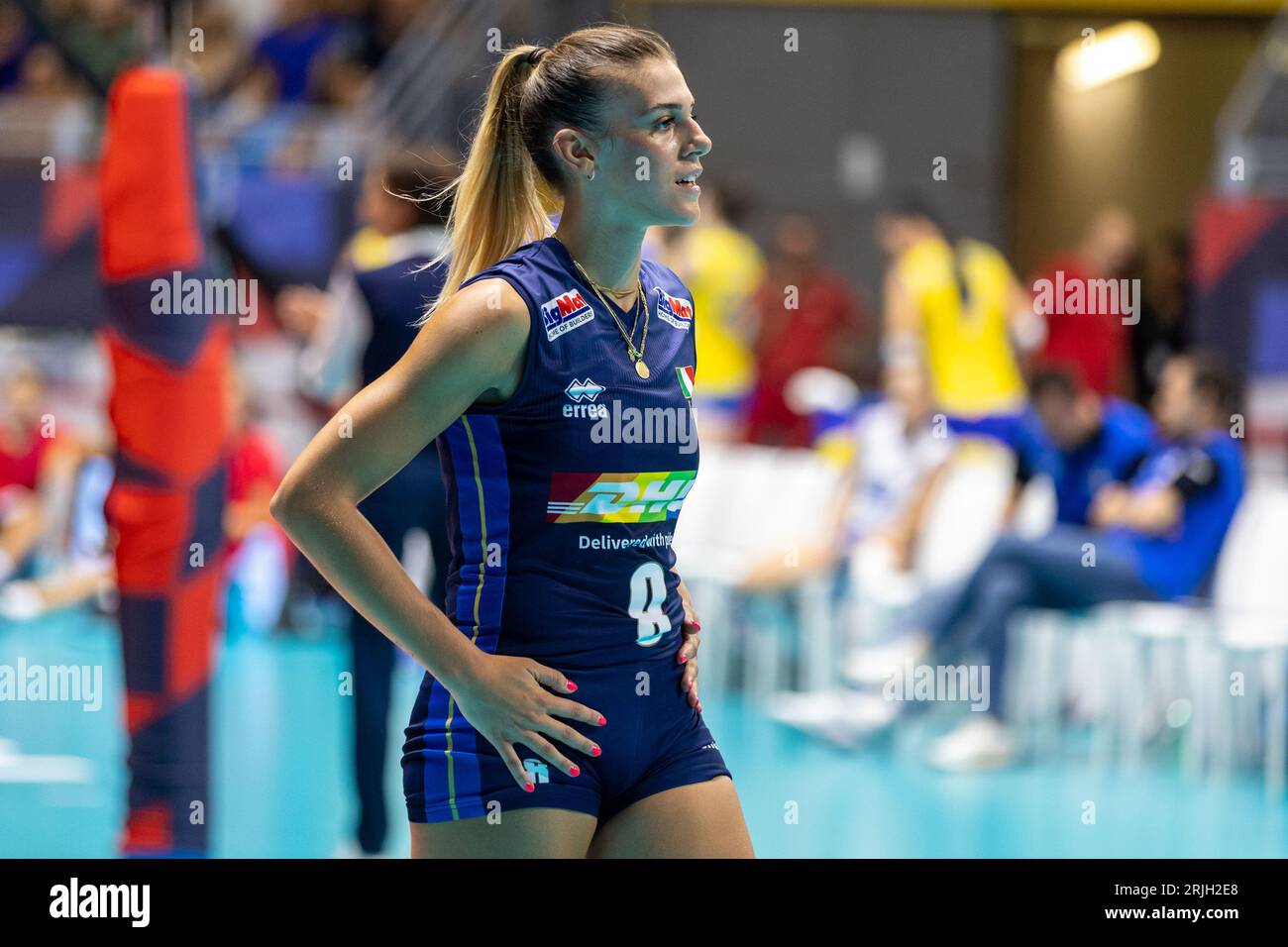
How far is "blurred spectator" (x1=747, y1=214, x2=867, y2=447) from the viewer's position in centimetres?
980

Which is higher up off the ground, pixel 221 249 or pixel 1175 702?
pixel 221 249

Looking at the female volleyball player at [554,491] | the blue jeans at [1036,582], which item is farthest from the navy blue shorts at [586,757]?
the blue jeans at [1036,582]

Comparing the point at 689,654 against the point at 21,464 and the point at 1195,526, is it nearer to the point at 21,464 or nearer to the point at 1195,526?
the point at 1195,526

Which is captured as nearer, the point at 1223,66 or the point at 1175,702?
the point at 1175,702

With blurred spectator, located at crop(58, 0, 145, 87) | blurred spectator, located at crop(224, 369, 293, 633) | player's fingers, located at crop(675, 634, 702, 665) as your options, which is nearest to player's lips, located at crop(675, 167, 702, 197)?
player's fingers, located at crop(675, 634, 702, 665)

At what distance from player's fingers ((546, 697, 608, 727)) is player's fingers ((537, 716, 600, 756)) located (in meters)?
0.01

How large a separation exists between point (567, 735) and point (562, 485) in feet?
0.98

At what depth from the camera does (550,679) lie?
1979mm

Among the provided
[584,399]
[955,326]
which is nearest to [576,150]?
[584,399]

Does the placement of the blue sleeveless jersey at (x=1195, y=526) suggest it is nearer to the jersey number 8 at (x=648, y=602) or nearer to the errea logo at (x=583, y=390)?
the jersey number 8 at (x=648, y=602)

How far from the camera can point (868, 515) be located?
278 inches
